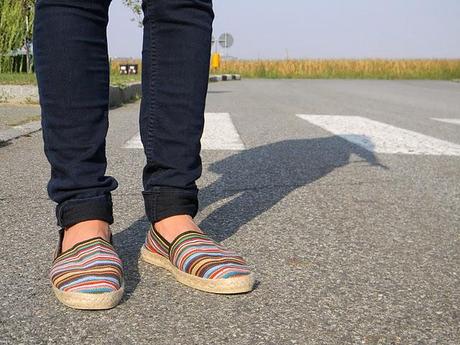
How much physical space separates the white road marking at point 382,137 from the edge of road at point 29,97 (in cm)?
229

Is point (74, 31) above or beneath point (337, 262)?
above

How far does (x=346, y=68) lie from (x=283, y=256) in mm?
32007

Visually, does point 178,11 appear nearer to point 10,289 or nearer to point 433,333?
point 10,289

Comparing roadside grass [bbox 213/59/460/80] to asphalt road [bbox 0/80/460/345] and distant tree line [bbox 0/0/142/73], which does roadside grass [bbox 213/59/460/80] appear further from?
asphalt road [bbox 0/80/460/345]

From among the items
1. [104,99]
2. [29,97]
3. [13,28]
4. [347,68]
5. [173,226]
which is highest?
[13,28]

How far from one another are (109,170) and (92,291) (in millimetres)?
1874

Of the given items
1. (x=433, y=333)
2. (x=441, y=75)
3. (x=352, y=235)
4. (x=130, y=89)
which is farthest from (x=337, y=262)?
(x=441, y=75)

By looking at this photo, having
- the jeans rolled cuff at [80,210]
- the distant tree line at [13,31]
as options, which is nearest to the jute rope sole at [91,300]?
the jeans rolled cuff at [80,210]

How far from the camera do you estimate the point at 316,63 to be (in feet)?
108

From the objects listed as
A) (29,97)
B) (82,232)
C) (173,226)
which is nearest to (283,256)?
(173,226)

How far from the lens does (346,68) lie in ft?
107

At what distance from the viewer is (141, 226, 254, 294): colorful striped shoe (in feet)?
4.62

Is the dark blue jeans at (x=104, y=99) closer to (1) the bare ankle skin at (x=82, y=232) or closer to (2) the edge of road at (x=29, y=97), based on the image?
(1) the bare ankle skin at (x=82, y=232)

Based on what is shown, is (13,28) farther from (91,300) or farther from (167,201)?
(91,300)
